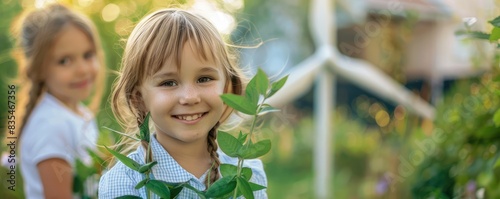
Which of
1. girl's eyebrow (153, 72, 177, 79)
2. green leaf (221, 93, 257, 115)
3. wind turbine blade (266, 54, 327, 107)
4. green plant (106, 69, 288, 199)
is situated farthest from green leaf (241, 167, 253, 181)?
wind turbine blade (266, 54, 327, 107)

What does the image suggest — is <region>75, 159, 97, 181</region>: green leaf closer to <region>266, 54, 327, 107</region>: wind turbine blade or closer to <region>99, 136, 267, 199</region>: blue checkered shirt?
<region>99, 136, 267, 199</region>: blue checkered shirt

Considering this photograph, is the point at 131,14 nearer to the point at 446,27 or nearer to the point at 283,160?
the point at 283,160

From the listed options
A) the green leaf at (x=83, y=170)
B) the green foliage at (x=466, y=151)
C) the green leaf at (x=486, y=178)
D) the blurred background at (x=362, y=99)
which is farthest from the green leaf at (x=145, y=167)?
the green leaf at (x=486, y=178)

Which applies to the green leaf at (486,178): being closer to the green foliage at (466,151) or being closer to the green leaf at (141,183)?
the green foliage at (466,151)

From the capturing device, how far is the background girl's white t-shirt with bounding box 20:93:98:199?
7.21ft

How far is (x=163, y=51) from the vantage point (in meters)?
1.27

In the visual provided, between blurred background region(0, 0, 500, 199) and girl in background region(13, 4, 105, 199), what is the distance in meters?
0.11

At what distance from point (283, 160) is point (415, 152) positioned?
2.24 meters

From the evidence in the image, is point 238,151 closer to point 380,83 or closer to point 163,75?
point 163,75

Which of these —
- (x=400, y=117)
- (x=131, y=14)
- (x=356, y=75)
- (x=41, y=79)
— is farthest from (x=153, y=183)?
(x=400, y=117)

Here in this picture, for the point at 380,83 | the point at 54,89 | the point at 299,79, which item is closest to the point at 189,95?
the point at 54,89

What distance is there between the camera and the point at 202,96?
1289 mm

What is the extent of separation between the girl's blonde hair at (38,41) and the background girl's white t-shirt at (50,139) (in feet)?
0.15

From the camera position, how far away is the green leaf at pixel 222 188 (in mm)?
1159
